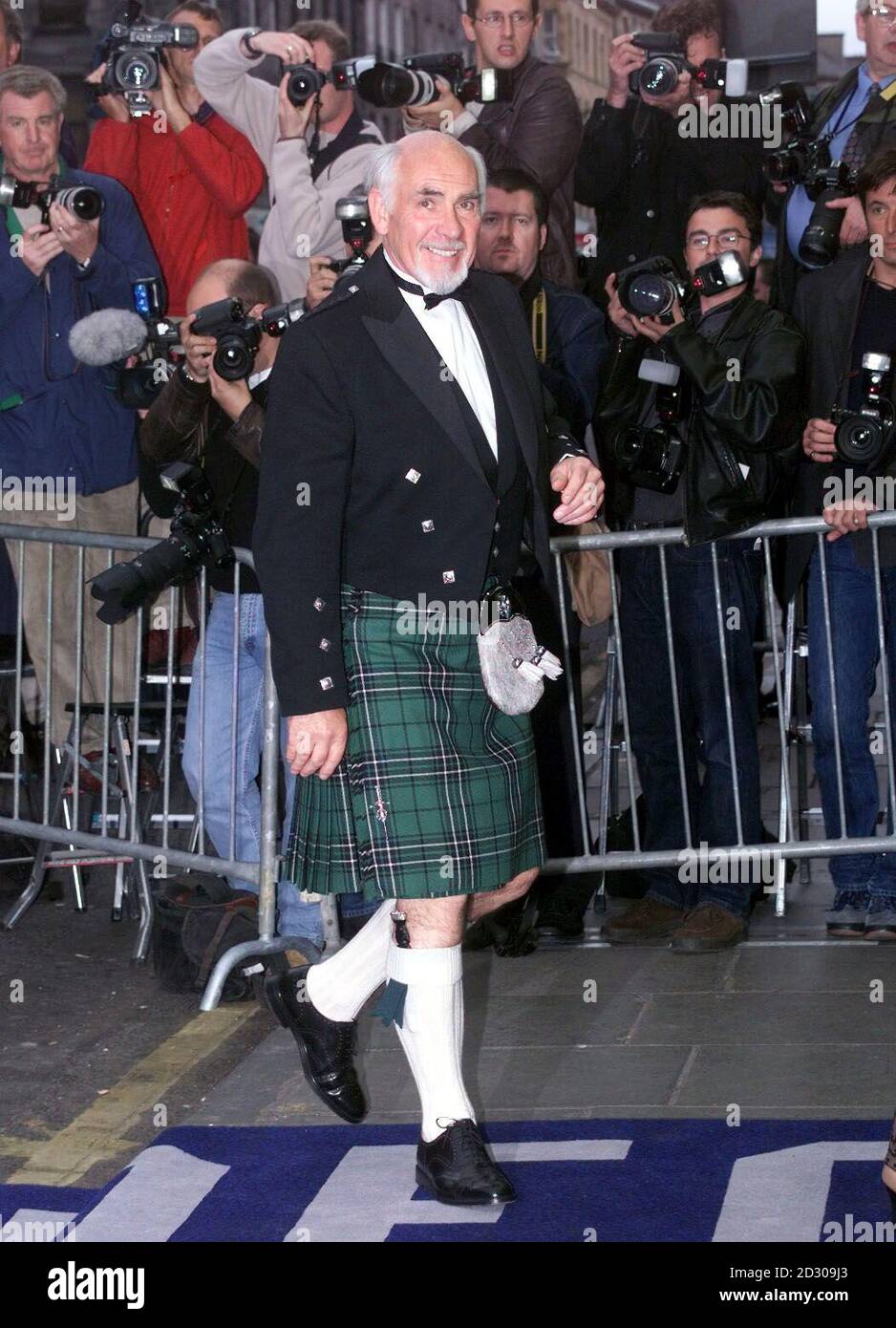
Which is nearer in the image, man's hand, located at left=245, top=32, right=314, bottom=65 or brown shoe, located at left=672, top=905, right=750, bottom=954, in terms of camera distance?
brown shoe, located at left=672, top=905, right=750, bottom=954

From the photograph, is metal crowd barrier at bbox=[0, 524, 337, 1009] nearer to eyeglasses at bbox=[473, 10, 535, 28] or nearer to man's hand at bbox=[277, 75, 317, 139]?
man's hand at bbox=[277, 75, 317, 139]

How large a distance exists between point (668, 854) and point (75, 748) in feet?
6.63

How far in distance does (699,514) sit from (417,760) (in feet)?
7.06

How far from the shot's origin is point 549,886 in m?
6.45

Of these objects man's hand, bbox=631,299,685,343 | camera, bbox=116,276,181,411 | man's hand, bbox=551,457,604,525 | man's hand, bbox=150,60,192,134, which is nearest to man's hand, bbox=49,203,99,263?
camera, bbox=116,276,181,411

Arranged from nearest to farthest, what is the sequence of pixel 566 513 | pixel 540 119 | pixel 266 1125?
pixel 566 513
pixel 266 1125
pixel 540 119

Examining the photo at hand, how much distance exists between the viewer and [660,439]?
6.25 metres

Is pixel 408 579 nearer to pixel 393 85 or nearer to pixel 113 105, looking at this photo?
pixel 393 85

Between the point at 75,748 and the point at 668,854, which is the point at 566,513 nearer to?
the point at 668,854

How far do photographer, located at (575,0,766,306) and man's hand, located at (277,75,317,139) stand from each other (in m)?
1.04

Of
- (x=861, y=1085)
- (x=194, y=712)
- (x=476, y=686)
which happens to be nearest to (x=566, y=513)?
(x=476, y=686)

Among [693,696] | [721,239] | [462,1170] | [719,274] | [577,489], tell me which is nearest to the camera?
[462,1170]

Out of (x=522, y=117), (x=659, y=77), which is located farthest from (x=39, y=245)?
(x=659, y=77)

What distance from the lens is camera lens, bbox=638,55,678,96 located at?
712 centimetres
